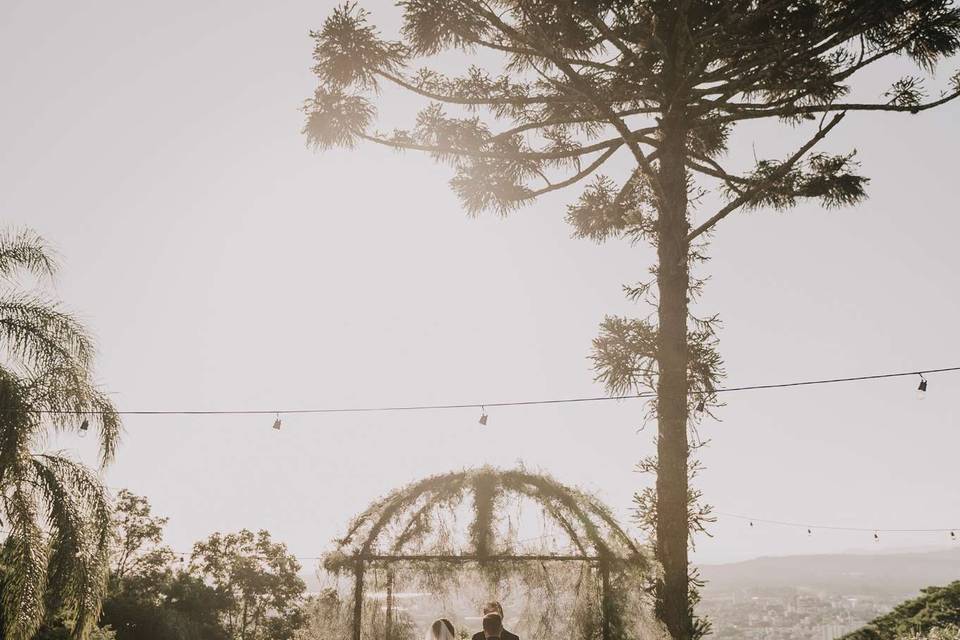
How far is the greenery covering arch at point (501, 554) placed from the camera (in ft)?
26.7

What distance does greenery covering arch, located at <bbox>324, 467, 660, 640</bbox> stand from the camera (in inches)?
320

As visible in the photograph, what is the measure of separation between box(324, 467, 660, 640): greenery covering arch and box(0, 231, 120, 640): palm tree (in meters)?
5.02

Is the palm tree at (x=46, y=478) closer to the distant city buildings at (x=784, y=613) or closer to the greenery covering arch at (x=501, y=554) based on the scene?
the greenery covering arch at (x=501, y=554)

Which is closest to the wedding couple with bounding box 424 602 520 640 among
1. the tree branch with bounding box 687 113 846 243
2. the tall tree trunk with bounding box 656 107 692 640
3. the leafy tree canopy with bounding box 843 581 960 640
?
the tall tree trunk with bounding box 656 107 692 640

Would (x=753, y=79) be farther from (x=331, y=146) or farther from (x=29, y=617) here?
(x=29, y=617)

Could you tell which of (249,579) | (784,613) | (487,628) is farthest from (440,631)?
(784,613)

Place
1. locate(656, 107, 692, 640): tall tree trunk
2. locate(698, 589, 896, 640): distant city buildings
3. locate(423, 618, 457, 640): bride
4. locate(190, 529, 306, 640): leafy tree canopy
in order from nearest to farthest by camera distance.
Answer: locate(423, 618, 457, 640): bride
locate(656, 107, 692, 640): tall tree trunk
locate(190, 529, 306, 640): leafy tree canopy
locate(698, 589, 896, 640): distant city buildings

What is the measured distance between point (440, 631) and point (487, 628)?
0.82m

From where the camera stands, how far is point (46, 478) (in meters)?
10.6

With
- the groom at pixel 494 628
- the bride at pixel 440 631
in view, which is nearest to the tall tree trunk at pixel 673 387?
the groom at pixel 494 628

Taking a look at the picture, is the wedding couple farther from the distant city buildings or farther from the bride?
the distant city buildings

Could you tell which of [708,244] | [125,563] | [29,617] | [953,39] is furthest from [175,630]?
[953,39]

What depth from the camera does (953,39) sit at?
9117 mm

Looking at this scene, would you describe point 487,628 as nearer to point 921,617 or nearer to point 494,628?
point 494,628
